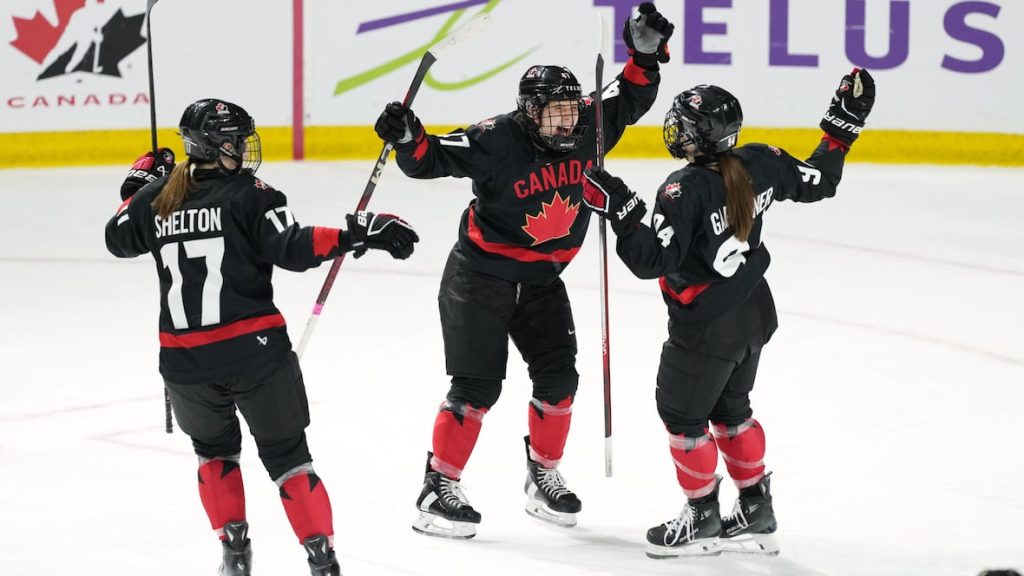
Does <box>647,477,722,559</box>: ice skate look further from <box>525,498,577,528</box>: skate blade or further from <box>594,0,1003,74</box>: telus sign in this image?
<box>594,0,1003,74</box>: telus sign

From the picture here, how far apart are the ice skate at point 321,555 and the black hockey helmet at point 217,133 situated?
845mm

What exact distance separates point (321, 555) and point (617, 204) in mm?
1042

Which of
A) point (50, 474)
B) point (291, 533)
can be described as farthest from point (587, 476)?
point (50, 474)

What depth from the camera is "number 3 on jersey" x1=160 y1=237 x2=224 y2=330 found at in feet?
10.4

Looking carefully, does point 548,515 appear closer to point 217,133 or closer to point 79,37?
point 217,133

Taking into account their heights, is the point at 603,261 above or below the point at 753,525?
above

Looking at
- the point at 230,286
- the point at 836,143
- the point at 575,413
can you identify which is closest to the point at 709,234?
the point at 836,143

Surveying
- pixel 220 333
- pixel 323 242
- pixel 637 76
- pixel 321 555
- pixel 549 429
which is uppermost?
pixel 637 76

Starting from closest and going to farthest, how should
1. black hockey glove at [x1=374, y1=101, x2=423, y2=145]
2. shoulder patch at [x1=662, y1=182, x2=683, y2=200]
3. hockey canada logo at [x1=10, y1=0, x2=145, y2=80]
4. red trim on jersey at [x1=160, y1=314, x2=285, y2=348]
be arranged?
red trim on jersey at [x1=160, y1=314, x2=285, y2=348], shoulder patch at [x1=662, y1=182, x2=683, y2=200], black hockey glove at [x1=374, y1=101, x2=423, y2=145], hockey canada logo at [x1=10, y1=0, x2=145, y2=80]

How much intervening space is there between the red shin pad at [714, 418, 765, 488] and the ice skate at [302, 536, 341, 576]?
1057 mm

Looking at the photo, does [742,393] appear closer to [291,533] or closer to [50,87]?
[291,533]

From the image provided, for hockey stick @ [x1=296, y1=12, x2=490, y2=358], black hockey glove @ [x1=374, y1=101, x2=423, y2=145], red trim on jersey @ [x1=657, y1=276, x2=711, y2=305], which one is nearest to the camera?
red trim on jersey @ [x1=657, y1=276, x2=711, y2=305]

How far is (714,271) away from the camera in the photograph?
3512 mm

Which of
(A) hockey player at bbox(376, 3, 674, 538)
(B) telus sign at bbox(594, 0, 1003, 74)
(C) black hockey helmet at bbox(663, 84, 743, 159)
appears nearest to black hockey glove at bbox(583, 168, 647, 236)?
(C) black hockey helmet at bbox(663, 84, 743, 159)
